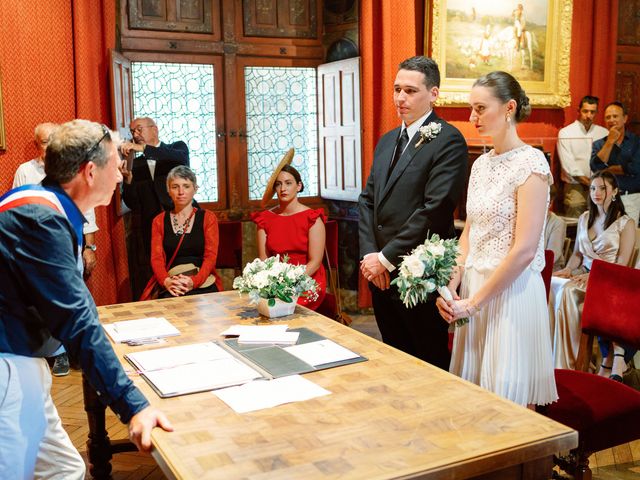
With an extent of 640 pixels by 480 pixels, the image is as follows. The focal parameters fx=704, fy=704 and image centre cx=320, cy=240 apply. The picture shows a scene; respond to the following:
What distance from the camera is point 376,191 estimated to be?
3371 mm

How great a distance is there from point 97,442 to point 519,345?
1866 millimetres

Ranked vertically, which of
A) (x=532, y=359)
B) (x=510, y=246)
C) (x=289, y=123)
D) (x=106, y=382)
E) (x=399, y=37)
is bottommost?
(x=532, y=359)

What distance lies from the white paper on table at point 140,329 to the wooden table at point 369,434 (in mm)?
509

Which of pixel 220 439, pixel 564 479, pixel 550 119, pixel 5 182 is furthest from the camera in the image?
pixel 550 119

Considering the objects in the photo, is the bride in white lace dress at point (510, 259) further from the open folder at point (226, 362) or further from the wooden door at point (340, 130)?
the wooden door at point (340, 130)

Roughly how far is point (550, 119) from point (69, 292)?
6.52 metres

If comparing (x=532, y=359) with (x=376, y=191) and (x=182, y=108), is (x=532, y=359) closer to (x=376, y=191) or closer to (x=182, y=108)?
(x=376, y=191)

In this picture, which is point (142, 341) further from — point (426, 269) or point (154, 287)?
point (154, 287)

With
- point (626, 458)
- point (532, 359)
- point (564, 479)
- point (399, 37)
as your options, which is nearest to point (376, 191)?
point (532, 359)

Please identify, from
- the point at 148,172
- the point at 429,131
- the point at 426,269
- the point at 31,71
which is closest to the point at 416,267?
the point at 426,269

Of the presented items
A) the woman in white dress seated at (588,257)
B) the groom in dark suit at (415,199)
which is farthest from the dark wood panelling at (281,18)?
the groom in dark suit at (415,199)

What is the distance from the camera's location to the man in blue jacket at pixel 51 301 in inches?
67.7

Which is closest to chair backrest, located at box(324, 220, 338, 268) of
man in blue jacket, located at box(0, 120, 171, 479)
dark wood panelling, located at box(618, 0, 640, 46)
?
man in blue jacket, located at box(0, 120, 171, 479)

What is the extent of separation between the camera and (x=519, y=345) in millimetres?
2531
